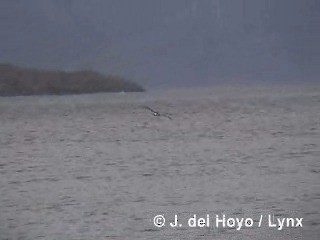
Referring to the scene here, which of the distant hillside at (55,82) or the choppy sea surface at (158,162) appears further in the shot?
the distant hillside at (55,82)

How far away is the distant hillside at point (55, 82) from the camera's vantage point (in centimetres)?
303

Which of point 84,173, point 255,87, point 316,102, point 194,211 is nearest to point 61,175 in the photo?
point 84,173

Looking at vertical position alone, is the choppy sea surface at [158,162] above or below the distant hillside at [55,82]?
below

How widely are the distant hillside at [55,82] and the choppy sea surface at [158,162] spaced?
4cm

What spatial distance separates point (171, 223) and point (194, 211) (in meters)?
0.13

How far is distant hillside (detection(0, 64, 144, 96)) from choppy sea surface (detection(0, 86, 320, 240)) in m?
0.04

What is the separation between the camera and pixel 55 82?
10.2 feet

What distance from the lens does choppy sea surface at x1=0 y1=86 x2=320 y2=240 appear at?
2184 mm

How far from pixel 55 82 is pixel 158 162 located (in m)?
0.71

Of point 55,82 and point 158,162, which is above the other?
point 55,82

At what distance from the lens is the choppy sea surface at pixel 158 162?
218 cm

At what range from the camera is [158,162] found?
280 centimetres

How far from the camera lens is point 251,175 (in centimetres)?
265

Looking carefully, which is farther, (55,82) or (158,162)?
(55,82)
